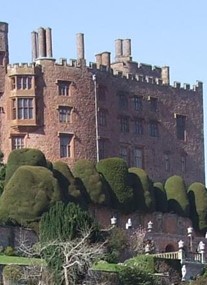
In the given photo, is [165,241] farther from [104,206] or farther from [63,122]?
[63,122]

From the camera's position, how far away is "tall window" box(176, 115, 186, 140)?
90062mm

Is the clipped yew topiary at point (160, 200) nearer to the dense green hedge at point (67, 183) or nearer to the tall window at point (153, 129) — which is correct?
the tall window at point (153, 129)

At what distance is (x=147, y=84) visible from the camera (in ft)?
291

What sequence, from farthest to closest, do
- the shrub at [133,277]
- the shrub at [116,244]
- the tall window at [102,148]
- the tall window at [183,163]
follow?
the tall window at [183,163] < the tall window at [102,148] < the shrub at [116,244] < the shrub at [133,277]

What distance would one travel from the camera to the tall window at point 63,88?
82688mm

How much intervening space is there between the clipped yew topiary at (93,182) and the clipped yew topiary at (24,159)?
7.75 ft

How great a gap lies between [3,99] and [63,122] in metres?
3.46

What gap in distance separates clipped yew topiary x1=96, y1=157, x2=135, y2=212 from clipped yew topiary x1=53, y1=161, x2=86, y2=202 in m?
3.03

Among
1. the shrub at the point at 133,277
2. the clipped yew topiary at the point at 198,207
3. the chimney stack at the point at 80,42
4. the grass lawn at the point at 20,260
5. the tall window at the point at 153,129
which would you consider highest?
the chimney stack at the point at 80,42

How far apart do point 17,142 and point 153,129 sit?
976 cm

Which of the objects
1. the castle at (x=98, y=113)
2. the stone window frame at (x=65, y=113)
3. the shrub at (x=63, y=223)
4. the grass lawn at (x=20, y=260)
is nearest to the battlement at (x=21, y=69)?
the castle at (x=98, y=113)

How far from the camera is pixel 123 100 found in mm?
86625

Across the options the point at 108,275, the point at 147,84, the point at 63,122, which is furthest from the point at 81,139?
the point at 108,275

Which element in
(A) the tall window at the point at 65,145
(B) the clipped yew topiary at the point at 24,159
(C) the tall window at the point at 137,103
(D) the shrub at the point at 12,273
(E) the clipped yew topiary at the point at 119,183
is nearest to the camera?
(D) the shrub at the point at 12,273
